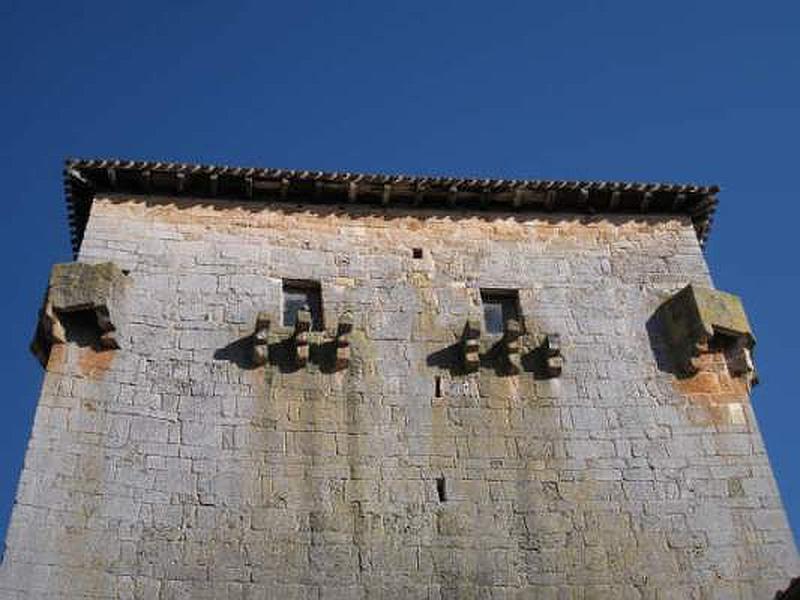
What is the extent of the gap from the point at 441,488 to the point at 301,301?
10.9 feet

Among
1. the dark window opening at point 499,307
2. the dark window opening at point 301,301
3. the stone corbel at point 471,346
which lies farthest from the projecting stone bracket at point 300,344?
the dark window opening at point 499,307

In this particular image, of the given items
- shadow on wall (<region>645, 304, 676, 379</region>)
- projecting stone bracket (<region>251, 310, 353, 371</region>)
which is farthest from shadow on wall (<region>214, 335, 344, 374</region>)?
shadow on wall (<region>645, 304, 676, 379</region>)

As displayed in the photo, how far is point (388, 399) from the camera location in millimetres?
13617

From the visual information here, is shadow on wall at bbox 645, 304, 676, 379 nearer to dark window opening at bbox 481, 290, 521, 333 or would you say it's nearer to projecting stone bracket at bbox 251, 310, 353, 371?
dark window opening at bbox 481, 290, 521, 333

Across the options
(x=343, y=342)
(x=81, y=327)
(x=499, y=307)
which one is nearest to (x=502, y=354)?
(x=499, y=307)

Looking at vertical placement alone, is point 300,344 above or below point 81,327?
below

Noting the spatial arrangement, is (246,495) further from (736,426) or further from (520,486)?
(736,426)

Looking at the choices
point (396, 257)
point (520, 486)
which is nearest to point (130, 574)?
point (520, 486)

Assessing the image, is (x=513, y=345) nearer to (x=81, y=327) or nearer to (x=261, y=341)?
(x=261, y=341)

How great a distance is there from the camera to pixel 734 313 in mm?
14625

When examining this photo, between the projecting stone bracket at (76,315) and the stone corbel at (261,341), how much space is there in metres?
1.65

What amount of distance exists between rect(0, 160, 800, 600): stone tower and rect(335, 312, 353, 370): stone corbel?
0.03 m

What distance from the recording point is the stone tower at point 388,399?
12.1m

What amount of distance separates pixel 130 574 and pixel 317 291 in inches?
184
